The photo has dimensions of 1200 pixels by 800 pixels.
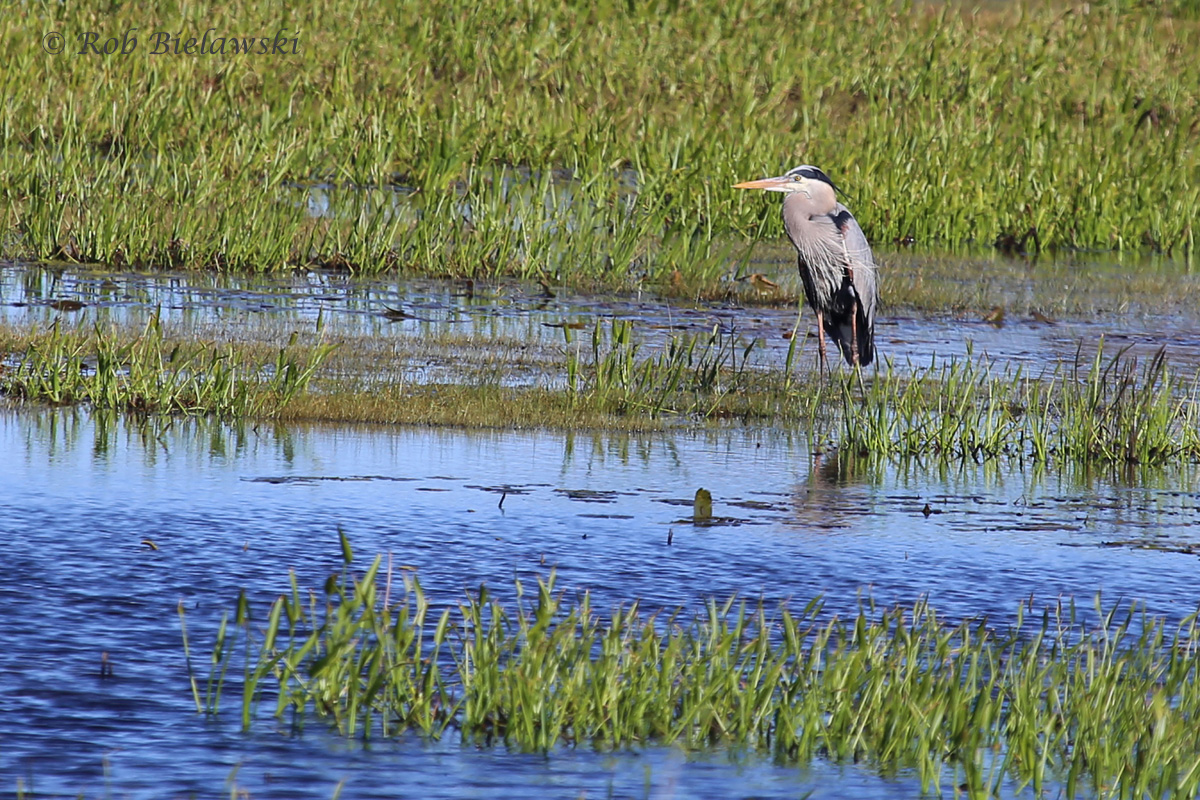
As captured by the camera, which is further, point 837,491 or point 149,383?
point 149,383

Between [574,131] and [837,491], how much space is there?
487 inches

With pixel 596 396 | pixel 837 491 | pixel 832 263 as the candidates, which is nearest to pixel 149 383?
pixel 596 396

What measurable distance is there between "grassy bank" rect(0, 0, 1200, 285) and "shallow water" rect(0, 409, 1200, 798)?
17.9 ft

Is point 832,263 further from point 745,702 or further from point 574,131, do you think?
point 574,131

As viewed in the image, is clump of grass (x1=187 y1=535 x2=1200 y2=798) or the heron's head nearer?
clump of grass (x1=187 y1=535 x2=1200 y2=798)

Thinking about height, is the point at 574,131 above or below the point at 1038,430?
above

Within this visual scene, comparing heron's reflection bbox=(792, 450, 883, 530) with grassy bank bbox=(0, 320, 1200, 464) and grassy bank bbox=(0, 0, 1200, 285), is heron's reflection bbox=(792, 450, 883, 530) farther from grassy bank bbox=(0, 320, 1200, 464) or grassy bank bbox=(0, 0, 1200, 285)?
grassy bank bbox=(0, 0, 1200, 285)

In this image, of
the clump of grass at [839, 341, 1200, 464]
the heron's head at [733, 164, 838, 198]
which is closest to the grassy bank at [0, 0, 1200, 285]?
the heron's head at [733, 164, 838, 198]

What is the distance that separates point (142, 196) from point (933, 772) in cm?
1105

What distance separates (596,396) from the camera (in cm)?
955

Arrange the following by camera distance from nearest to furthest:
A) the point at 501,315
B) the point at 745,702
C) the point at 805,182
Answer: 1. the point at 745,702
2. the point at 805,182
3. the point at 501,315

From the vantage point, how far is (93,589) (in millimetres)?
5652

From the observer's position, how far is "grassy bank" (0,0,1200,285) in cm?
1424

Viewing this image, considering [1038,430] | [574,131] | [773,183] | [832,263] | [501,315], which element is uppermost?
[574,131]
